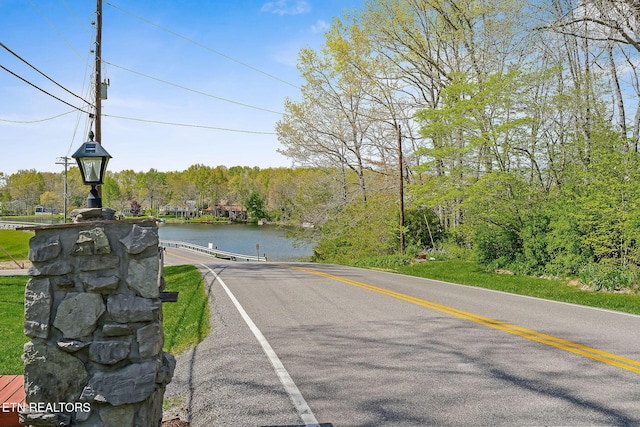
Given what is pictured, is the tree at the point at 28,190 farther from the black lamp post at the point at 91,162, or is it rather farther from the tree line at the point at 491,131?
the black lamp post at the point at 91,162

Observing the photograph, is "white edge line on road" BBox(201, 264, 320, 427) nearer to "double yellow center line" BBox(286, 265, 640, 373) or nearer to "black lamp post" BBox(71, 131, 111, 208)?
"black lamp post" BBox(71, 131, 111, 208)

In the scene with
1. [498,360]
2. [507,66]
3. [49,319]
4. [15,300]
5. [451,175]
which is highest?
[507,66]

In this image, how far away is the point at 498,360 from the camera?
5.55 m

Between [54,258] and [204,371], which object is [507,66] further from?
[54,258]

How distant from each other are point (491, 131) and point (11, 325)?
51.9 feet

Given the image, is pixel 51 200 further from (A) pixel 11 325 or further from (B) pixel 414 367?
(B) pixel 414 367

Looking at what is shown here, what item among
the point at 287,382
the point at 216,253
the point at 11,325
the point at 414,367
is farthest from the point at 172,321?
the point at 216,253

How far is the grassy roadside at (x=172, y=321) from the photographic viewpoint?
23.8ft

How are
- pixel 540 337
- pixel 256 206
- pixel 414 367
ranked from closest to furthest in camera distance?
pixel 414 367 → pixel 540 337 → pixel 256 206

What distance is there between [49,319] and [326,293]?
8.44 m

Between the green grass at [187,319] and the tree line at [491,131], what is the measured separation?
1035 centimetres

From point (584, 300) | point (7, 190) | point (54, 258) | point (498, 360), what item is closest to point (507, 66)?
point (584, 300)

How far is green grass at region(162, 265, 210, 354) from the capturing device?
24.2 ft

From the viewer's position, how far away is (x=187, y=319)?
30.1 ft
